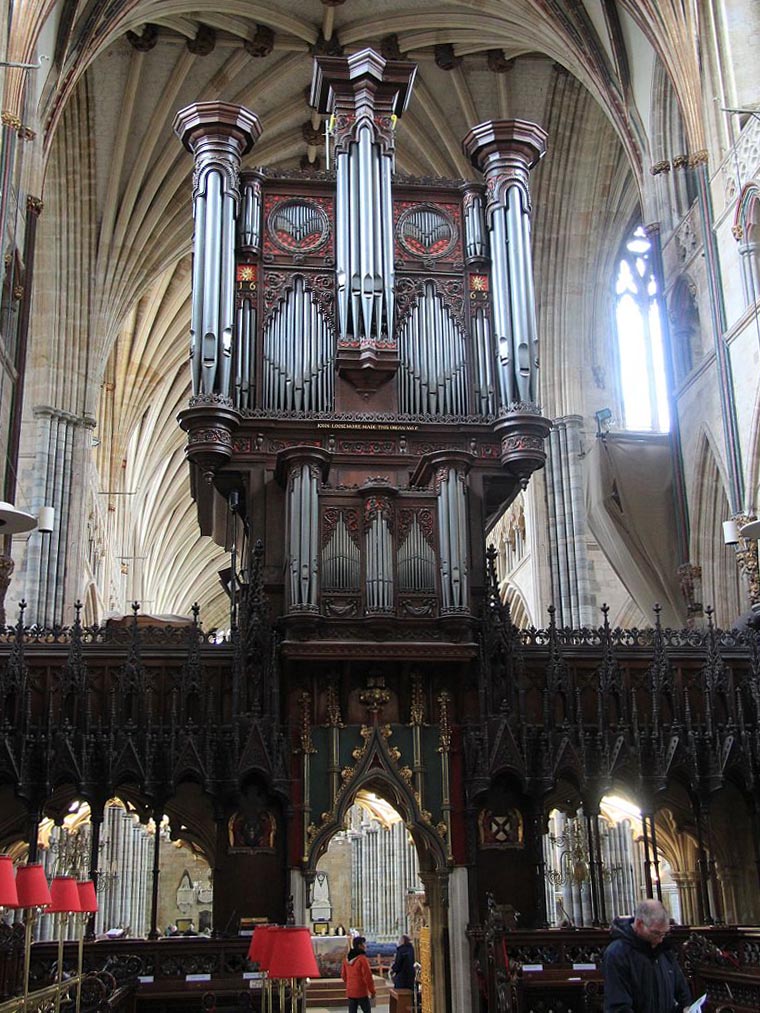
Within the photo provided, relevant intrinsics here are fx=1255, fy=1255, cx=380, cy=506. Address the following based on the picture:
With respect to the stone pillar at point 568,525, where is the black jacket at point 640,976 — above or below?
below

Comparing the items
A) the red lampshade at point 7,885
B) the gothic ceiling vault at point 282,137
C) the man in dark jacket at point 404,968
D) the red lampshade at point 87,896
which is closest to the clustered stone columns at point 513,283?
the gothic ceiling vault at point 282,137

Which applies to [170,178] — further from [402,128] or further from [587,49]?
[587,49]

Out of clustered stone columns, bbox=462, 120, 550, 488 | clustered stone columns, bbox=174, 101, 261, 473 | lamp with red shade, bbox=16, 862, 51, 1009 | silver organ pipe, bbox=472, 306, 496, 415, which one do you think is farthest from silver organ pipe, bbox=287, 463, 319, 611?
lamp with red shade, bbox=16, 862, 51, 1009

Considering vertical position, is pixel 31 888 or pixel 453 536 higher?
pixel 453 536

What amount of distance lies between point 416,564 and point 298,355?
12.4 ft

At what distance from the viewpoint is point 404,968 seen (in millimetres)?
18203

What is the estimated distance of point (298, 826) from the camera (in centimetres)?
1538

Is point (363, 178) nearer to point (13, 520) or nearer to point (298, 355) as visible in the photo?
point (298, 355)

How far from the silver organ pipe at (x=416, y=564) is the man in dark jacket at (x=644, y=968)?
9.63 meters

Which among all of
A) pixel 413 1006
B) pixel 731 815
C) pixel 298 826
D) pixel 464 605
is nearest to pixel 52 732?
pixel 298 826

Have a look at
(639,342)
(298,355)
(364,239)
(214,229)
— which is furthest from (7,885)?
(639,342)

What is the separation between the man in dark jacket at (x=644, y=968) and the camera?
624 centimetres

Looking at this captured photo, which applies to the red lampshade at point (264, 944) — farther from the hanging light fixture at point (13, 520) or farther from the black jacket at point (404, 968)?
the black jacket at point (404, 968)

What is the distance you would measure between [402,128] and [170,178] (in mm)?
5794
